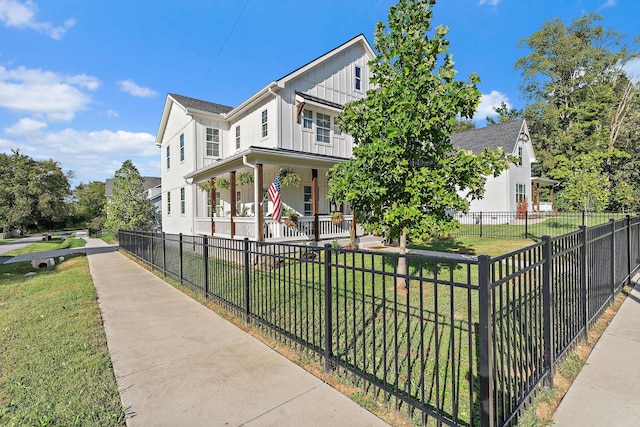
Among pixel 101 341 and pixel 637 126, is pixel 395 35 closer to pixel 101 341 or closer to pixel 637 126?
pixel 101 341

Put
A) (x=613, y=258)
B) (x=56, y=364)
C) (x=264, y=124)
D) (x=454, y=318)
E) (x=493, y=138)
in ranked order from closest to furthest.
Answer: (x=56, y=364), (x=454, y=318), (x=613, y=258), (x=264, y=124), (x=493, y=138)

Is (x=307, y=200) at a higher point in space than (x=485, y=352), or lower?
higher

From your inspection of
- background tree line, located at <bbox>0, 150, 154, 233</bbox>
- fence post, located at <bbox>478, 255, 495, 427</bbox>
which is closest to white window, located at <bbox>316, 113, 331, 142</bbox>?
fence post, located at <bbox>478, 255, 495, 427</bbox>

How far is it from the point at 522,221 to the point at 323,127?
1703 centimetres

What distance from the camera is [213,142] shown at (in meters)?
15.7

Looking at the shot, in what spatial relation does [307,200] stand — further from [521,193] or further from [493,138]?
[521,193]

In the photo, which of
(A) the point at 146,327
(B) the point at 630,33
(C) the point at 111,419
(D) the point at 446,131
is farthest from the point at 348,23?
(B) the point at 630,33

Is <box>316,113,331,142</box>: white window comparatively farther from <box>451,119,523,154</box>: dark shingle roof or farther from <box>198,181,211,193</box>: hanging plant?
<box>451,119,523,154</box>: dark shingle roof

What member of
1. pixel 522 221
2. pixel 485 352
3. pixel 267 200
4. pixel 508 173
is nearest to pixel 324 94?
pixel 267 200

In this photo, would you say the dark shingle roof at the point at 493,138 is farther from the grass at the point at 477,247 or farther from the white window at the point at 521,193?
the grass at the point at 477,247

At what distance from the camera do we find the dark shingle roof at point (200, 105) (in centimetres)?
1572

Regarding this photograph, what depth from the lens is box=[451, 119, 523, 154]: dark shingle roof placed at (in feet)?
75.5

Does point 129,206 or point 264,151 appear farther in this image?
point 129,206

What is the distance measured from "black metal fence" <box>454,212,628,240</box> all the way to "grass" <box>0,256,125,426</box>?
17.2m
